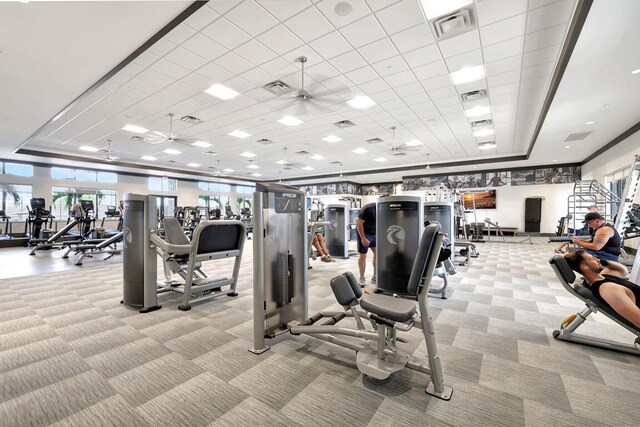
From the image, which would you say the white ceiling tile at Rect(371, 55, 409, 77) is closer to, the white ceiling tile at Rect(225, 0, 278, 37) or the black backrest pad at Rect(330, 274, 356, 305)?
the white ceiling tile at Rect(225, 0, 278, 37)

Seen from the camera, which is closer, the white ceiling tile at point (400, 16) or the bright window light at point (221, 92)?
the white ceiling tile at point (400, 16)

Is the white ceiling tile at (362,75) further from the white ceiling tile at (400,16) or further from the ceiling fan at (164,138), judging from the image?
the ceiling fan at (164,138)

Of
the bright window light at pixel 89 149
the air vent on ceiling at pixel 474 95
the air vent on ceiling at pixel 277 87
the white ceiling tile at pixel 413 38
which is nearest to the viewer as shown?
the white ceiling tile at pixel 413 38

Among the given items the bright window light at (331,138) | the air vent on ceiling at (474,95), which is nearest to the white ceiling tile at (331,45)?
the air vent on ceiling at (474,95)

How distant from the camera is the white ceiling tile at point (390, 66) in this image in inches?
178

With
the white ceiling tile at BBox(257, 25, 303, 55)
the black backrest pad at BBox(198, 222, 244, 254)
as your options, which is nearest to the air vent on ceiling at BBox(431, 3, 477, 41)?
the white ceiling tile at BBox(257, 25, 303, 55)

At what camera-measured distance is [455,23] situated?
3584 millimetres

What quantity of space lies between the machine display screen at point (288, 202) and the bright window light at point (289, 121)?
5.10 metres

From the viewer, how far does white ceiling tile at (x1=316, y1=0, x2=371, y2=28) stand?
3.27 m

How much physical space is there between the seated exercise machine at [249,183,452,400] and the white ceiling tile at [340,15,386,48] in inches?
102

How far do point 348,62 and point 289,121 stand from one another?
3.25 meters

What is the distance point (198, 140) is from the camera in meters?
9.36

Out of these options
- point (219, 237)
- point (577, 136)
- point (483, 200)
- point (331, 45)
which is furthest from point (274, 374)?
point (483, 200)

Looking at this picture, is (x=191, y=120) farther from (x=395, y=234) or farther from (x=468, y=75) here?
(x=468, y=75)
